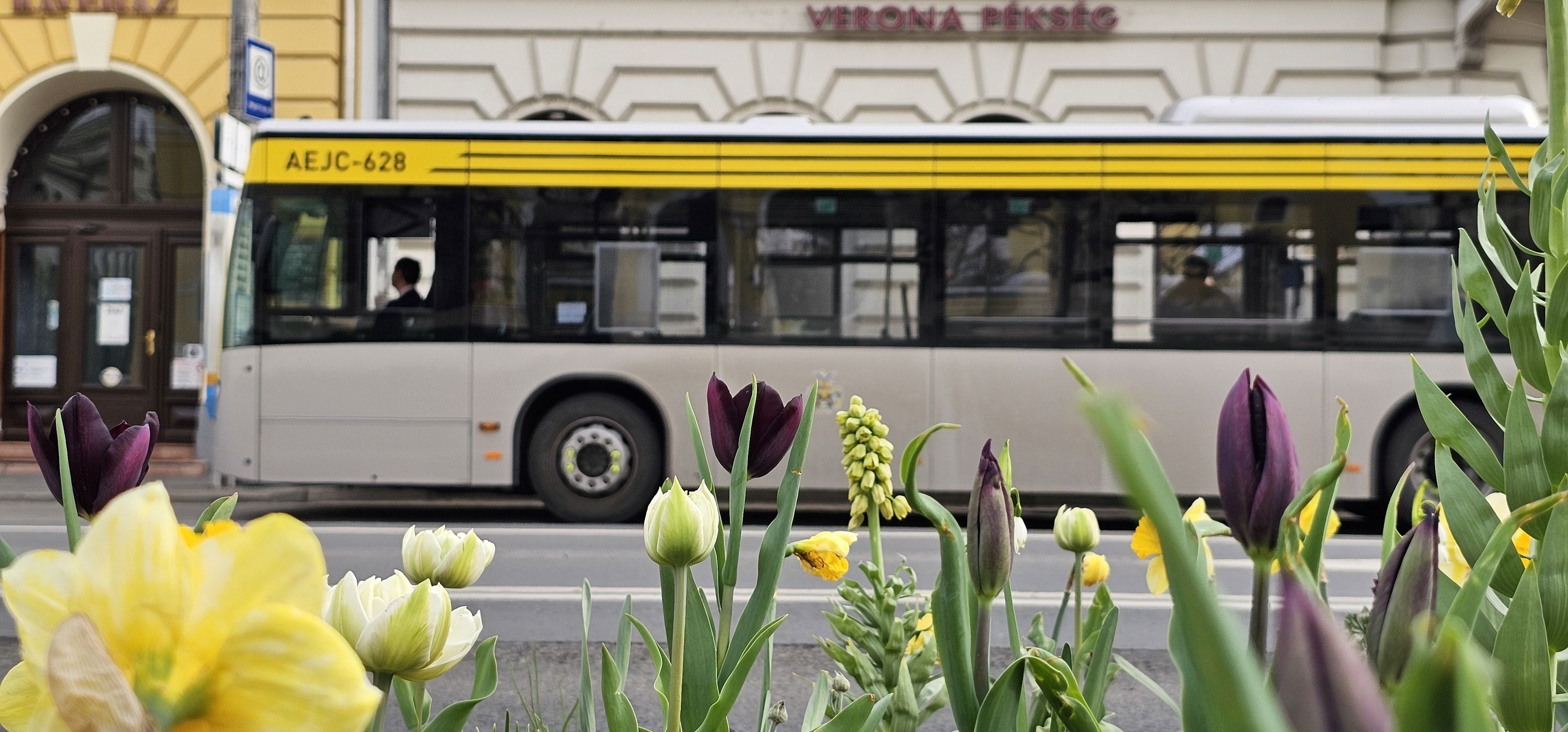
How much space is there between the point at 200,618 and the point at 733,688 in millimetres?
441

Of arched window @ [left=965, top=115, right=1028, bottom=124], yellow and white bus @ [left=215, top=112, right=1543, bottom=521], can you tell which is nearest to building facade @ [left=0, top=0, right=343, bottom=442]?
yellow and white bus @ [left=215, top=112, right=1543, bottom=521]

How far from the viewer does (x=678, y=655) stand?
0.71 metres

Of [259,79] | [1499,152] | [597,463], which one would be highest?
[259,79]

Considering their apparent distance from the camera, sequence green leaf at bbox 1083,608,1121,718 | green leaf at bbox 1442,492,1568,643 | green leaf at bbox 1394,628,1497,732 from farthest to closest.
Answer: green leaf at bbox 1083,608,1121,718 < green leaf at bbox 1442,492,1568,643 < green leaf at bbox 1394,628,1497,732

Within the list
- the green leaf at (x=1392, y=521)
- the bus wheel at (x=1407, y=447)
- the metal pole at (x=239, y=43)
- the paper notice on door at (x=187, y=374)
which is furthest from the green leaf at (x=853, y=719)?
the paper notice on door at (x=187, y=374)

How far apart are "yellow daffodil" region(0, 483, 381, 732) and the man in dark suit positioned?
763cm

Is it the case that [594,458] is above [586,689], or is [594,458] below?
below

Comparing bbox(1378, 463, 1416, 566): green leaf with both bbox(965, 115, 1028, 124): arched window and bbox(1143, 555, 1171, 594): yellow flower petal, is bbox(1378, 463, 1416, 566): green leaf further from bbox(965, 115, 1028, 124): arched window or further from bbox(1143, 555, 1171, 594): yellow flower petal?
bbox(965, 115, 1028, 124): arched window

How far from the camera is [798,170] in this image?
7.67 meters

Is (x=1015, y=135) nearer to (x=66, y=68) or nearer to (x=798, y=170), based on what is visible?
(x=798, y=170)

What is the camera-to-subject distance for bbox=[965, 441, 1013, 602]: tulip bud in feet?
2.19

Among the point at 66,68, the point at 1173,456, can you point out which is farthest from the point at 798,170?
the point at 66,68

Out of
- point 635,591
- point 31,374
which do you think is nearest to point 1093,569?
point 635,591

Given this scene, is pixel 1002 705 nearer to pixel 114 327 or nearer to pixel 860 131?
pixel 860 131
